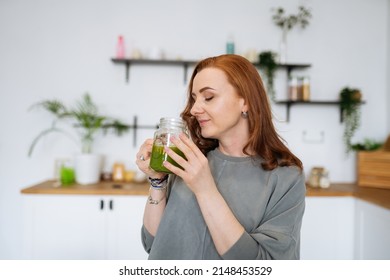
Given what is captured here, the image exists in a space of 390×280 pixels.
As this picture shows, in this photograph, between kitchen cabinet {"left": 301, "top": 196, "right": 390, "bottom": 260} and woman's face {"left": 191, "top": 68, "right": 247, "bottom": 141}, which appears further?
kitchen cabinet {"left": 301, "top": 196, "right": 390, "bottom": 260}

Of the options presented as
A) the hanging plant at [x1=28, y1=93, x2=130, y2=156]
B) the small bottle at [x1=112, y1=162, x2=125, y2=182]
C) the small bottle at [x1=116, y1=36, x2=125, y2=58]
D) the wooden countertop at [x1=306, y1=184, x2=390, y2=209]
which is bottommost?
the wooden countertop at [x1=306, y1=184, x2=390, y2=209]

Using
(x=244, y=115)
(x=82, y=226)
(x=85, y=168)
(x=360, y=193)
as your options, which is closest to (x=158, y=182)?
(x=244, y=115)

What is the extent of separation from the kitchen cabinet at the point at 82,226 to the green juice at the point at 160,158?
1125 millimetres

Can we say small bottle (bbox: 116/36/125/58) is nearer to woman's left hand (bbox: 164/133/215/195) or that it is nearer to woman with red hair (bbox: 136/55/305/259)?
woman with red hair (bbox: 136/55/305/259)

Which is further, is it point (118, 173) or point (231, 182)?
point (118, 173)

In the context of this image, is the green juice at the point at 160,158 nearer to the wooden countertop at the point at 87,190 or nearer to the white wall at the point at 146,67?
the wooden countertop at the point at 87,190

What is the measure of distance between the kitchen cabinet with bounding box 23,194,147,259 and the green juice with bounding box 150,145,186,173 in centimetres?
113

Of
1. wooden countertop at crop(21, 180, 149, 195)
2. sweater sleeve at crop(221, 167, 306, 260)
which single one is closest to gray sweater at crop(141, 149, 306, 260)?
sweater sleeve at crop(221, 167, 306, 260)

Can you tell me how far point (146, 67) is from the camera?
Answer: 2.31 meters

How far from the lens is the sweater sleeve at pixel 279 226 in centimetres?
71

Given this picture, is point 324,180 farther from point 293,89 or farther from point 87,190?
point 87,190

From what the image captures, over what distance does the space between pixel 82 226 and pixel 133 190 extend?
1.21 feet

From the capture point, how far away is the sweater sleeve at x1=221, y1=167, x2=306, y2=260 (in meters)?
0.71
